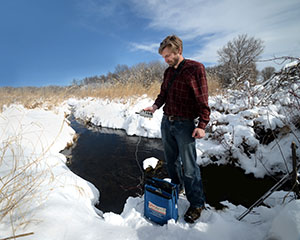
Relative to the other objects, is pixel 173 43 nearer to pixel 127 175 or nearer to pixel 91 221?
pixel 91 221

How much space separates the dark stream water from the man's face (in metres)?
1.69

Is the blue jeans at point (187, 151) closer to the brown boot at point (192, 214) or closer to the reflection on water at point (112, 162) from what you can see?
the brown boot at point (192, 214)

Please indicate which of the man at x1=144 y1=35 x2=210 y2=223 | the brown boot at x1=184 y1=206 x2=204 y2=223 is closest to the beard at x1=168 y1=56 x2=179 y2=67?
the man at x1=144 y1=35 x2=210 y2=223

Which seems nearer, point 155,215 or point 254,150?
point 155,215

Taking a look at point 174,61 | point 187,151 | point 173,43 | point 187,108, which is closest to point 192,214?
point 187,151

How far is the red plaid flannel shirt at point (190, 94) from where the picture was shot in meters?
1.22

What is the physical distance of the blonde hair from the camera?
125 cm

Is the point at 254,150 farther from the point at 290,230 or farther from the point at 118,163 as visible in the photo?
the point at 118,163

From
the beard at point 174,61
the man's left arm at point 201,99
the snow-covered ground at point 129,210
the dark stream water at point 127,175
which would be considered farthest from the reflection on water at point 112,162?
the beard at point 174,61

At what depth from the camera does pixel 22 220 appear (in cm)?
99

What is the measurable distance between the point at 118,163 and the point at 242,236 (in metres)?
Answer: 2.40

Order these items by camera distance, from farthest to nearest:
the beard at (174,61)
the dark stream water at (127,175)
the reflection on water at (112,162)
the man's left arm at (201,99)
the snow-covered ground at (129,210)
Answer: the reflection on water at (112,162) → the dark stream water at (127,175) → the beard at (174,61) → the man's left arm at (201,99) → the snow-covered ground at (129,210)

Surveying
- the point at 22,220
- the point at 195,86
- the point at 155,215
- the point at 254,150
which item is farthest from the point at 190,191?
the point at 254,150

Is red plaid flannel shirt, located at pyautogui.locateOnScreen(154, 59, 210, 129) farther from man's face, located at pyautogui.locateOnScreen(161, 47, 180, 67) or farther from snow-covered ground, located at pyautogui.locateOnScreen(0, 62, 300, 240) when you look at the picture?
snow-covered ground, located at pyautogui.locateOnScreen(0, 62, 300, 240)
